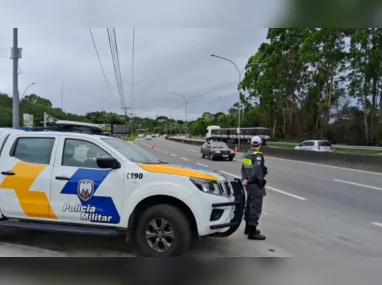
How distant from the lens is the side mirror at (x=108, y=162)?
4.89 metres

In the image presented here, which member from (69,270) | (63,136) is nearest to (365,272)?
(69,270)

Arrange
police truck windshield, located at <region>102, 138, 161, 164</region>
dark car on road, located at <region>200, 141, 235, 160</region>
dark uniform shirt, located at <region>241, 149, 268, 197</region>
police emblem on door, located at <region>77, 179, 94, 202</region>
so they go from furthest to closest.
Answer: dark car on road, located at <region>200, 141, 235, 160</region> → dark uniform shirt, located at <region>241, 149, 268, 197</region> → police truck windshield, located at <region>102, 138, 161, 164</region> → police emblem on door, located at <region>77, 179, 94, 202</region>

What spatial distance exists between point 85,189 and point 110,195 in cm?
38

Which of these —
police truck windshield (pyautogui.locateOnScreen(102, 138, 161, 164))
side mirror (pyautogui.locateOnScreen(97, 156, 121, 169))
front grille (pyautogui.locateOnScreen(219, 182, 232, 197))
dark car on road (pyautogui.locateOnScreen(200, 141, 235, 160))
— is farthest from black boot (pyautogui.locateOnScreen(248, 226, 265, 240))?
dark car on road (pyautogui.locateOnScreen(200, 141, 235, 160))

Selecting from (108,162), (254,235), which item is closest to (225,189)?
(254,235)

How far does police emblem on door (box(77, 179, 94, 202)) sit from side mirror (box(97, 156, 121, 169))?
0.97ft

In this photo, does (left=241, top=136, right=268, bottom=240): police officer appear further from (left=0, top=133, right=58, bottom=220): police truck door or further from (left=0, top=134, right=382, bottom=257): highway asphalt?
(left=0, top=133, right=58, bottom=220): police truck door

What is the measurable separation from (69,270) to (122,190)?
3.88 feet

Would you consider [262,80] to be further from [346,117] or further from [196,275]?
[196,275]

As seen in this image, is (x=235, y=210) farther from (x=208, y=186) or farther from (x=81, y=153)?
(x=81, y=153)

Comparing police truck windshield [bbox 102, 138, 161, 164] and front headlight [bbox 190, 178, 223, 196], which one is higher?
police truck windshield [bbox 102, 138, 161, 164]

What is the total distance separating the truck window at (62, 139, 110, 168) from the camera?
519 cm

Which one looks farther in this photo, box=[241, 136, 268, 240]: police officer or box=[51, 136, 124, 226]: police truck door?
box=[241, 136, 268, 240]: police officer

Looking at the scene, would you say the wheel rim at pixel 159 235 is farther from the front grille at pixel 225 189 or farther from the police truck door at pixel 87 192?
the front grille at pixel 225 189
